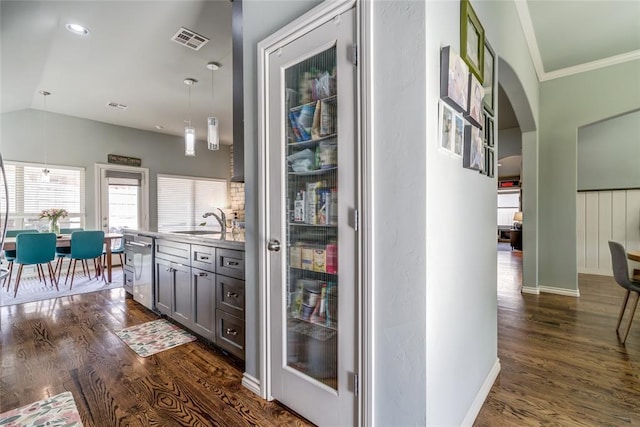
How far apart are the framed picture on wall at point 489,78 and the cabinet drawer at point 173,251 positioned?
245 cm

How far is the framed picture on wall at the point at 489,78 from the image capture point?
178 centimetres

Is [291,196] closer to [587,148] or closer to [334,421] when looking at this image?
[334,421]

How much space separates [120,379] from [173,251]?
110 cm

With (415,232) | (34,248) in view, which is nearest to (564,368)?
(415,232)

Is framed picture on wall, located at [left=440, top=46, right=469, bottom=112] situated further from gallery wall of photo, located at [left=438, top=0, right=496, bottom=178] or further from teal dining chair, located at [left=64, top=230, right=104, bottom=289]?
teal dining chair, located at [left=64, top=230, right=104, bottom=289]

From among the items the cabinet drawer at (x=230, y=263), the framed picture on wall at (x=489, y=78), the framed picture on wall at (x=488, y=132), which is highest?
the framed picture on wall at (x=489, y=78)

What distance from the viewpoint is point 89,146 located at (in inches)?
227

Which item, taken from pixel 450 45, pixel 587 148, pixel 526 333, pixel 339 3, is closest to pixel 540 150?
pixel 587 148

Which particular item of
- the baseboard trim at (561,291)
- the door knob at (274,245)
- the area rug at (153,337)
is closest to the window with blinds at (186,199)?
the area rug at (153,337)

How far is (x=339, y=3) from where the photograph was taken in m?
1.36

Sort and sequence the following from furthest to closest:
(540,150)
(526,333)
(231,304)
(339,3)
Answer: (540,150) < (526,333) < (231,304) < (339,3)

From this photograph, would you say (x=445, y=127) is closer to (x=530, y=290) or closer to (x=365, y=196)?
(x=365, y=196)

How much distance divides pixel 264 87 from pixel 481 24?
1.29 metres

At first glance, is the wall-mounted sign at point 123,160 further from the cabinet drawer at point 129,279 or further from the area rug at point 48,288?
the cabinet drawer at point 129,279
